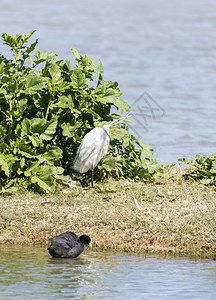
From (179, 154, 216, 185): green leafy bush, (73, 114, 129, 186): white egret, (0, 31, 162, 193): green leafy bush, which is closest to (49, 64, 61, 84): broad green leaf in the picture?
(0, 31, 162, 193): green leafy bush

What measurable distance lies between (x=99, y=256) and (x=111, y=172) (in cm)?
385

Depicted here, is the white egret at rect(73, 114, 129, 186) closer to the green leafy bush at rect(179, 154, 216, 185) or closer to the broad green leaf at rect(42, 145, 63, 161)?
the broad green leaf at rect(42, 145, 63, 161)

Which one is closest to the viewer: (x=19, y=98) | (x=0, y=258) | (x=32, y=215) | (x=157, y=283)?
(x=157, y=283)

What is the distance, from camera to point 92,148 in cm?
1097

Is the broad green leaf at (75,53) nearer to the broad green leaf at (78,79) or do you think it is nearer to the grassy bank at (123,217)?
the broad green leaf at (78,79)

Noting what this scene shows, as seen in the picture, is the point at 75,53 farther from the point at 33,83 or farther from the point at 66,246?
the point at 66,246

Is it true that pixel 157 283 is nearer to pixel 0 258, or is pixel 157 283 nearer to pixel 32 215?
pixel 0 258

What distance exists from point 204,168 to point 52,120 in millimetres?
3517

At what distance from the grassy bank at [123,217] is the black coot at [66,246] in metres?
0.76

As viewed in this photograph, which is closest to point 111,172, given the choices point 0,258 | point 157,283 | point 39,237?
point 39,237

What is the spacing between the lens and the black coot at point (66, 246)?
7.84 meters

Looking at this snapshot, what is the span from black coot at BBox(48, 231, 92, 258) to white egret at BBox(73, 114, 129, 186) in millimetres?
3069

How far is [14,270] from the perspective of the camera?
23.4 ft

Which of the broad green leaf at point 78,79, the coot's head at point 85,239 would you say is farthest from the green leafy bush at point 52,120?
the coot's head at point 85,239
